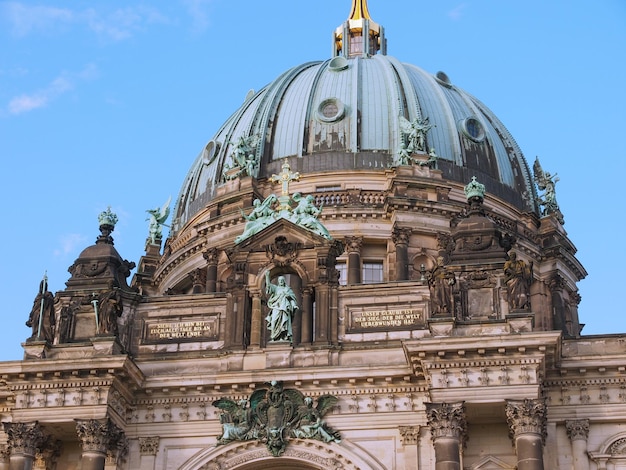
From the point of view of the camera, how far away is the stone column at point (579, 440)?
3338cm

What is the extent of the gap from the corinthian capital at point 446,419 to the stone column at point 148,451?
8322 millimetres

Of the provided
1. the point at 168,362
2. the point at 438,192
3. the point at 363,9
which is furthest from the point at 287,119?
the point at 168,362

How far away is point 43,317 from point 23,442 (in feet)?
13.9

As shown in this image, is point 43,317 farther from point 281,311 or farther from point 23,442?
point 281,311

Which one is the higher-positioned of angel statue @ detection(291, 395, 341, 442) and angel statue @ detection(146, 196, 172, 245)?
angel statue @ detection(146, 196, 172, 245)

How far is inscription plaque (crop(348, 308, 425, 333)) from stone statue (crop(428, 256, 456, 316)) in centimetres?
82

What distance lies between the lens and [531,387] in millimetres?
32438

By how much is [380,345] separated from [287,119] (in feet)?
61.1

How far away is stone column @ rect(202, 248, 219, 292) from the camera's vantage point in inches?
1813

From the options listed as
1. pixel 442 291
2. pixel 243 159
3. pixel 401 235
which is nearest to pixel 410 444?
pixel 442 291

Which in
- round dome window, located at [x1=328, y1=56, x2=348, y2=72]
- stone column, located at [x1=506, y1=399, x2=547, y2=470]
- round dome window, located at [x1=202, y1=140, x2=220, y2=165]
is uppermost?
round dome window, located at [x1=328, y1=56, x2=348, y2=72]

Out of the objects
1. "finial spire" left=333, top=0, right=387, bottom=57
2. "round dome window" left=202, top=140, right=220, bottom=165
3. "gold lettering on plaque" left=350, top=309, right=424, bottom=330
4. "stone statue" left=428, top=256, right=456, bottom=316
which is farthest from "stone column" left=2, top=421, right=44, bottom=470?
"finial spire" left=333, top=0, right=387, bottom=57

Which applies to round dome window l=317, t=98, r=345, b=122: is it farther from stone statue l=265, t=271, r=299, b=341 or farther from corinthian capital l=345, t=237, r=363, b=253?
stone statue l=265, t=271, r=299, b=341

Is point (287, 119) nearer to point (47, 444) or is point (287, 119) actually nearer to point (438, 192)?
point (438, 192)
